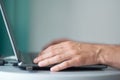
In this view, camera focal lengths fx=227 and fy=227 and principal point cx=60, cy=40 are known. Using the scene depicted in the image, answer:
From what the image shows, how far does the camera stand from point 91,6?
1.39m

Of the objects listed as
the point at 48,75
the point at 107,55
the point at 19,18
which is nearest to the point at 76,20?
the point at 19,18

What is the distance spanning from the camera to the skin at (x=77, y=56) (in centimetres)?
61

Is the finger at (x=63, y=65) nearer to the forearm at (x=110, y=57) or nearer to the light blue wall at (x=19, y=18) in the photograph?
the forearm at (x=110, y=57)

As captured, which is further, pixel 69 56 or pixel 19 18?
pixel 19 18

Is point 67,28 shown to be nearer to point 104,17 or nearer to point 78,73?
point 104,17

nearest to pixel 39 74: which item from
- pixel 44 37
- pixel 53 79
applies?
pixel 53 79

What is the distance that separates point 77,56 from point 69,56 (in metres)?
0.02

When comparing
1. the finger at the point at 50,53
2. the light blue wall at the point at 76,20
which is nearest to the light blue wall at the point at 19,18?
the light blue wall at the point at 76,20

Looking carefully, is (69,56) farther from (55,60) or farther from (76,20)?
(76,20)

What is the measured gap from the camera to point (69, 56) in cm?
63

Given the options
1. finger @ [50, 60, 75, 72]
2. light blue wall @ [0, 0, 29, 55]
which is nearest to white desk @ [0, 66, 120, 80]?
finger @ [50, 60, 75, 72]

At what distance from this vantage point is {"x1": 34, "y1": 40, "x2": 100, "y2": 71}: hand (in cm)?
61

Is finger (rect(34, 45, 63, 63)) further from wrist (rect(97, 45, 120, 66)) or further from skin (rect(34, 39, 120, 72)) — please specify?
wrist (rect(97, 45, 120, 66))

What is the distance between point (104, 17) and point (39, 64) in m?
0.88
